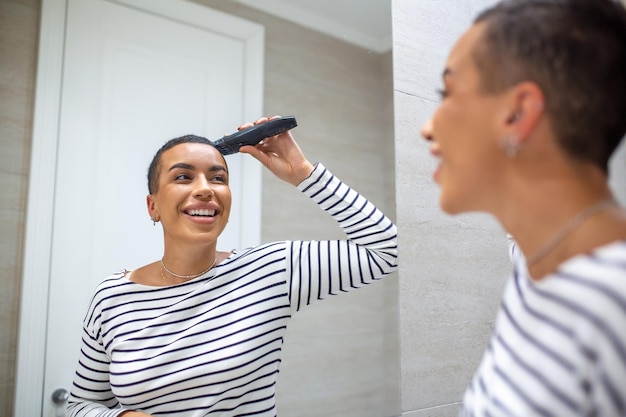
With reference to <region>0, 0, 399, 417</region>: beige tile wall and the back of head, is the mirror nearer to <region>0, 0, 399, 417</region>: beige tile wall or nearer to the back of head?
<region>0, 0, 399, 417</region>: beige tile wall

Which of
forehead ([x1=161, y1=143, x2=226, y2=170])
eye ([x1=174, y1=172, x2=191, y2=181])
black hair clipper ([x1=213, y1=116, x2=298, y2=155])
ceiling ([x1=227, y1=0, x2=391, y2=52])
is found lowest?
eye ([x1=174, y1=172, x2=191, y2=181])

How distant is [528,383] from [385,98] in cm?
83

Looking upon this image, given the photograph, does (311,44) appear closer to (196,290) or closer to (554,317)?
(196,290)

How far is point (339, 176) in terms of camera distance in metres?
1.07

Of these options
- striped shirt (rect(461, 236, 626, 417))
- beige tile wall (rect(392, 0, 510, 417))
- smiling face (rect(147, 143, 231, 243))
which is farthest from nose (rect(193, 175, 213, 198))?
striped shirt (rect(461, 236, 626, 417))

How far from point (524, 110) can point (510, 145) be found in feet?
0.11

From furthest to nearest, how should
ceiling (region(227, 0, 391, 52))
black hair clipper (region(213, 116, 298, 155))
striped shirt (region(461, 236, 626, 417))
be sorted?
ceiling (region(227, 0, 391, 52)), black hair clipper (region(213, 116, 298, 155)), striped shirt (region(461, 236, 626, 417))

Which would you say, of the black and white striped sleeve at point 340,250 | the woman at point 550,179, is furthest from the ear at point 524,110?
the black and white striped sleeve at point 340,250

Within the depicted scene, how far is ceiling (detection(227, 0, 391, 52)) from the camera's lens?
106 cm

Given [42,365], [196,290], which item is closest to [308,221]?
[196,290]

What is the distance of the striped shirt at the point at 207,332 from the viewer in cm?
82

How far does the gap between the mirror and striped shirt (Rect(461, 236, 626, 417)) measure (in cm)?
55

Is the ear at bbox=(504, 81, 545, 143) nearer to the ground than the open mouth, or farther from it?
farther from it

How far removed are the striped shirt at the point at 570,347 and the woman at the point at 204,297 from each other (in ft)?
1.57
